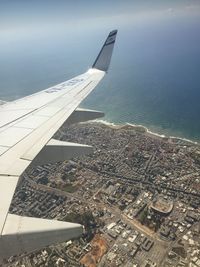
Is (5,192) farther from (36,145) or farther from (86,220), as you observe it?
(86,220)

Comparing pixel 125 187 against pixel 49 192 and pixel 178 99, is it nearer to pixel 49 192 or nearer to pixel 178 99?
pixel 49 192

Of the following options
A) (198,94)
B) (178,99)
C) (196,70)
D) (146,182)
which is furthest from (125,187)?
(196,70)

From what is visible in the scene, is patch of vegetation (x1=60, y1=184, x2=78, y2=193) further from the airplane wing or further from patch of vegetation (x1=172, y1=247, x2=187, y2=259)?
Result: the airplane wing

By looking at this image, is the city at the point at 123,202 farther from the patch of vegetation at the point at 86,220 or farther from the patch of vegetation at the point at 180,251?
the patch of vegetation at the point at 86,220

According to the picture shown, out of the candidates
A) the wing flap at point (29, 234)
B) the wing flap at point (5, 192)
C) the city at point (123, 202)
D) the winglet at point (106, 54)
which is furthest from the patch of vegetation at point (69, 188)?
the wing flap at point (29, 234)

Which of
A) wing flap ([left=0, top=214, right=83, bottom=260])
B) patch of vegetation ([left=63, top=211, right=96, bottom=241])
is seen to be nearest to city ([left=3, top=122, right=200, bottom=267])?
patch of vegetation ([left=63, top=211, right=96, bottom=241])

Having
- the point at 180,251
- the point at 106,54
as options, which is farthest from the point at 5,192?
the point at 180,251
